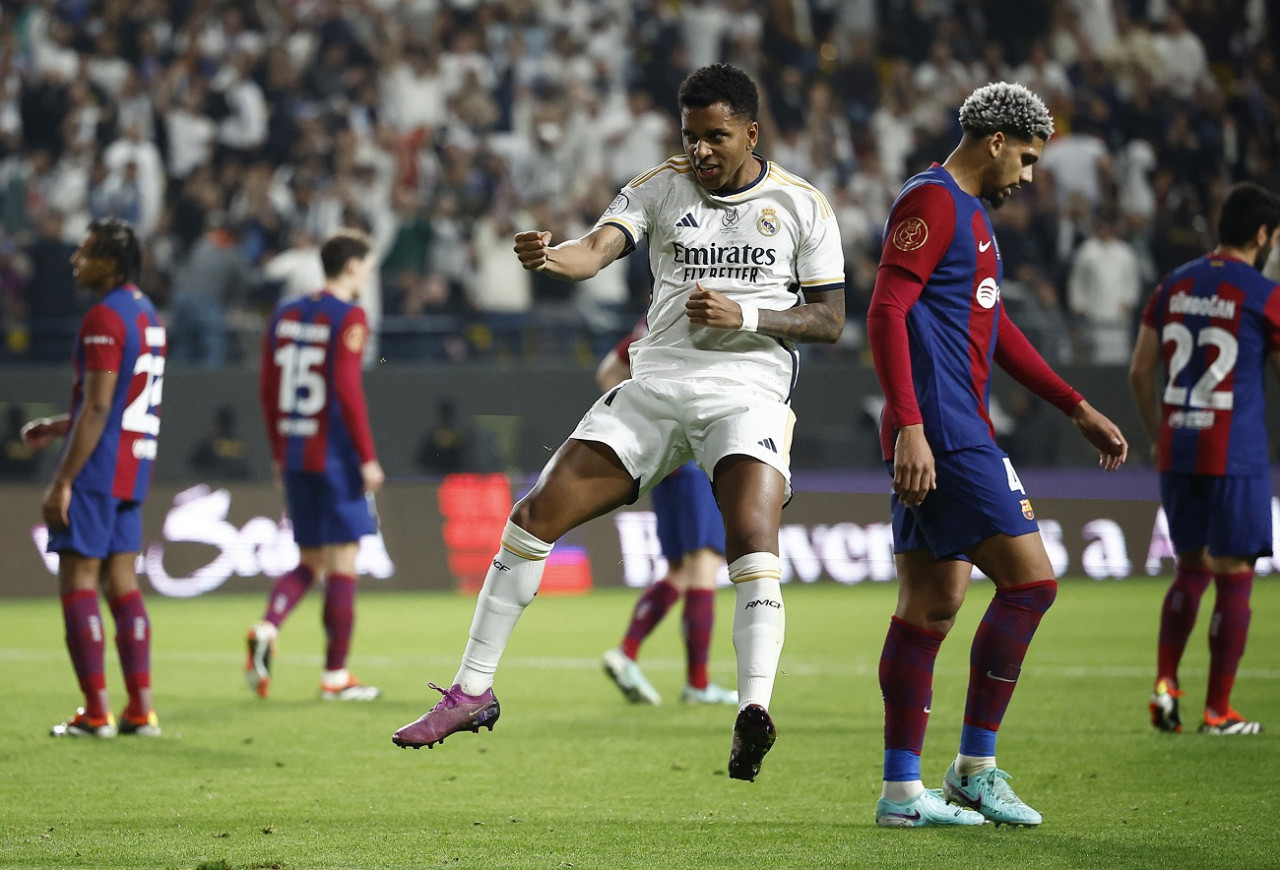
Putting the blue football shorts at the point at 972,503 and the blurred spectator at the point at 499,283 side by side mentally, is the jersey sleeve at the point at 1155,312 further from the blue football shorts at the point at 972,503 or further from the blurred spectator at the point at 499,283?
the blurred spectator at the point at 499,283

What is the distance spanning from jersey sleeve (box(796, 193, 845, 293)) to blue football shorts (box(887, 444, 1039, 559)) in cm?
62

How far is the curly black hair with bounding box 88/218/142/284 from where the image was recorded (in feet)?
23.9

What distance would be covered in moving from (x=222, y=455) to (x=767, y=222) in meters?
10.3

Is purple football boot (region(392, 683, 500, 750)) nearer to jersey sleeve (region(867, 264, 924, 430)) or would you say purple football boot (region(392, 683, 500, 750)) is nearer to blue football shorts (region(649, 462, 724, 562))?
jersey sleeve (region(867, 264, 924, 430))

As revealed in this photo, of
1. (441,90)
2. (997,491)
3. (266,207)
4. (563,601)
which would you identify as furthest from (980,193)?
(441,90)

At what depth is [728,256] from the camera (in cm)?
519

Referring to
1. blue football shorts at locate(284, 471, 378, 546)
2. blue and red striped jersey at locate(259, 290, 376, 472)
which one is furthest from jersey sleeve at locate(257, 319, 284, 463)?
blue football shorts at locate(284, 471, 378, 546)

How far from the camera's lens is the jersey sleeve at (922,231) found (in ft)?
16.6

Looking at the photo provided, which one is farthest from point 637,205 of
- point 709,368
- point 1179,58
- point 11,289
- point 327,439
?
point 1179,58

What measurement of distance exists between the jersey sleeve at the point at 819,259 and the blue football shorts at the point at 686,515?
3.35 metres

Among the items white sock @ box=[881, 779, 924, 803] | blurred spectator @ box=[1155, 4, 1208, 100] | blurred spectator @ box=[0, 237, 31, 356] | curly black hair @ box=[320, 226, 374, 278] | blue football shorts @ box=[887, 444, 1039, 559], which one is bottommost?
white sock @ box=[881, 779, 924, 803]

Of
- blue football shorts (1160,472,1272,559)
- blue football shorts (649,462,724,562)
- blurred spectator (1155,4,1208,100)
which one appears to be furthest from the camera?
blurred spectator (1155,4,1208,100)

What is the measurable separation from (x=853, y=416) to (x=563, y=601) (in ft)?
10.5

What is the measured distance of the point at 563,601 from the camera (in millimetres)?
14352
